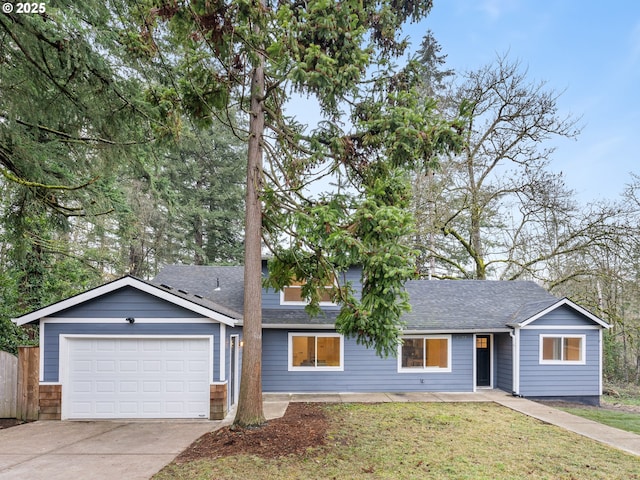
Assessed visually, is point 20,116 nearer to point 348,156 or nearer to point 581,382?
point 348,156

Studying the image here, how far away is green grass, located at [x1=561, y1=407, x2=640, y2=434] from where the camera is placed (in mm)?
8508

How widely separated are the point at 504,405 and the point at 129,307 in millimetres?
9112

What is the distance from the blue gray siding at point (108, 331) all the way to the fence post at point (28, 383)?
0.26m

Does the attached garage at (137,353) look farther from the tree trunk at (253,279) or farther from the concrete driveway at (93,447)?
the tree trunk at (253,279)

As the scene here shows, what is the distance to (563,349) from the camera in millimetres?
11656

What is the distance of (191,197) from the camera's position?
22906mm

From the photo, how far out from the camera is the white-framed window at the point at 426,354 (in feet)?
38.5

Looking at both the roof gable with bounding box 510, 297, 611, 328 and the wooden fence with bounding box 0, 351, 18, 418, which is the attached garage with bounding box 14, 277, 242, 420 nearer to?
the wooden fence with bounding box 0, 351, 18, 418

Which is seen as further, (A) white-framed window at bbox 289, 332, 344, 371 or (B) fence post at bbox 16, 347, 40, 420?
(A) white-framed window at bbox 289, 332, 344, 371

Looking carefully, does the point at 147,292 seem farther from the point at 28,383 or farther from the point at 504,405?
the point at 504,405

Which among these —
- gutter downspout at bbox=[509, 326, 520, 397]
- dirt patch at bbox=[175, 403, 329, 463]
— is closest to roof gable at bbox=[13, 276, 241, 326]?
dirt patch at bbox=[175, 403, 329, 463]

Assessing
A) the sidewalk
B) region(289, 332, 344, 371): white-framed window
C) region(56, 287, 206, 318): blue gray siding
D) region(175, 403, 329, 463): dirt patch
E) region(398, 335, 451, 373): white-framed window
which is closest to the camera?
region(175, 403, 329, 463): dirt patch

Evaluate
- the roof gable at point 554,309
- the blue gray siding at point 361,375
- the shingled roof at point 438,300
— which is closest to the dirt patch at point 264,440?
the blue gray siding at point 361,375

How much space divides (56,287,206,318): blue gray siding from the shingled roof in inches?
116
